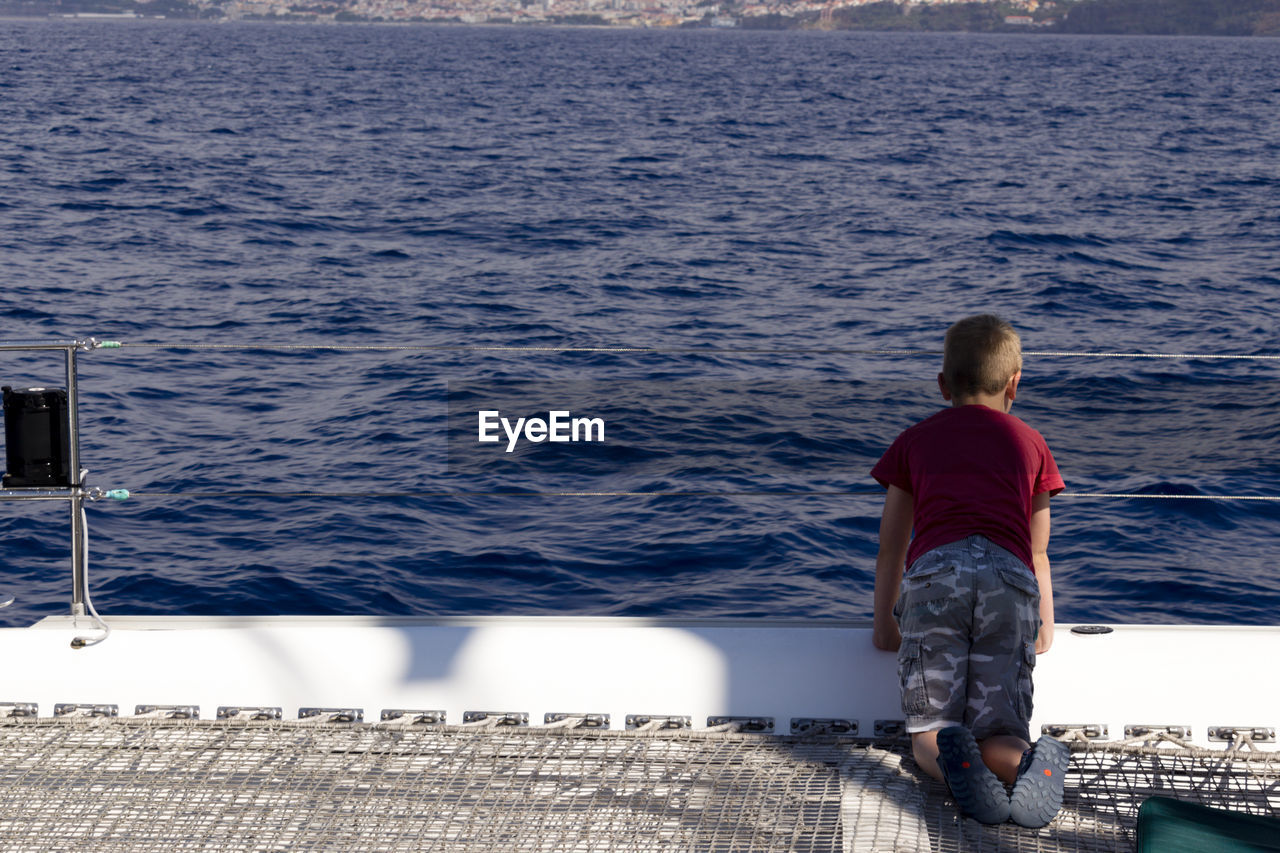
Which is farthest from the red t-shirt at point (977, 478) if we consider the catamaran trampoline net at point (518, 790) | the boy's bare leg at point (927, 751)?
the catamaran trampoline net at point (518, 790)

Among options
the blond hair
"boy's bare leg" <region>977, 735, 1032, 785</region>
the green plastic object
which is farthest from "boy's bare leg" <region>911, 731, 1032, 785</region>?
the blond hair

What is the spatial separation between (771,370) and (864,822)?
628cm

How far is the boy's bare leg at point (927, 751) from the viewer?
2.01 m

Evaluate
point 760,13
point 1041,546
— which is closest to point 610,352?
point 1041,546

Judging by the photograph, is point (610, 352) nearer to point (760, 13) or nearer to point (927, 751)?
point (927, 751)

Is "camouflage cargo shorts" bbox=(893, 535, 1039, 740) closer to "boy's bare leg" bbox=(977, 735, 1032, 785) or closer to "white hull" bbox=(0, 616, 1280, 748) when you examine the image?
"boy's bare leg" bbox=(977, 735, 1032, 785)

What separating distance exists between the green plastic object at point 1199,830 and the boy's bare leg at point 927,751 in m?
0.30

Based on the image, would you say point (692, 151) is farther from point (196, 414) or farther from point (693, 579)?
point (693, 579)

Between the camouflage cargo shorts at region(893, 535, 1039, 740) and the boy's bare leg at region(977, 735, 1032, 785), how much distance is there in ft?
0.07

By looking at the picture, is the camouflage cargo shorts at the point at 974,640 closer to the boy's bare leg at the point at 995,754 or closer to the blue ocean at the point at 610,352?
the boy's bare leg at the point at 995,754

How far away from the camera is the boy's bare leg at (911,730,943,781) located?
6.59 feet

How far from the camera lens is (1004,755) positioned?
1.94 m

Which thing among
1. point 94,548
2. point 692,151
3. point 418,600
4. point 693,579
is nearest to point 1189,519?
point 693,579

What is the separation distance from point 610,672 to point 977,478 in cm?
73
